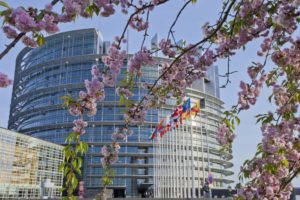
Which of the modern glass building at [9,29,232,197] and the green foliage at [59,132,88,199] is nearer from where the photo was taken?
the green foliage at [59,132,88,199]

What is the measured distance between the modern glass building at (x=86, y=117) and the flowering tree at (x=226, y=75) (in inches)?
2145

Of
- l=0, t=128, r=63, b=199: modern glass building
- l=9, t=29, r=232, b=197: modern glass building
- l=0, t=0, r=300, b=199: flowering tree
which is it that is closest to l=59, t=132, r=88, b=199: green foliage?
l=0, t=0, r=300, b=199: flowering tree

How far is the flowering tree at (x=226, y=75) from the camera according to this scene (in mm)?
2594

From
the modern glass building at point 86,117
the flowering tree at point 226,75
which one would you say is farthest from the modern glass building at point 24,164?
the flowering tree at point 226,75

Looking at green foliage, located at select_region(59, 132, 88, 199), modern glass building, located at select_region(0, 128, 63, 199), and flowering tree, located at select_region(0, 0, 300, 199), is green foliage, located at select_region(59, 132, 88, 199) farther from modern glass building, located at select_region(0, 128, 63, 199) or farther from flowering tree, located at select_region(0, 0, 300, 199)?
modern glass building, located at select_region(0, 128, 63, 199)

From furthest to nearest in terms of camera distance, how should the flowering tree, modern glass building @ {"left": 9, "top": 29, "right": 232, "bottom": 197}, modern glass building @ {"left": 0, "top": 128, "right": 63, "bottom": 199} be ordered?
modern glass building @ {"left": 9, "top": 29, "right": 232, "bottom": 197} → modern glass building @ {"left": 0, "top": 128, "right": 63, "bottom": 199} → the flowering tree

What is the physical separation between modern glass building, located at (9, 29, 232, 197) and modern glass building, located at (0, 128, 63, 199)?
10742mm

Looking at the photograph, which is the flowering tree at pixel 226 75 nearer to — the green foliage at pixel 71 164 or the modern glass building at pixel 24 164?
the green foliage at pixel 71 164

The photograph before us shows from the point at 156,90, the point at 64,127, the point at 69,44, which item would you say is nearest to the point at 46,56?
the point at 69,44

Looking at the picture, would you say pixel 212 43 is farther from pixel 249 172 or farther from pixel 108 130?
pixel 108 130

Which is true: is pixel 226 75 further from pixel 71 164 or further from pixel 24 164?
pixel 24 164

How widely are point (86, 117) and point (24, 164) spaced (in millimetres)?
25557

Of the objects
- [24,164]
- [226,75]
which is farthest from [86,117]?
[226,75]

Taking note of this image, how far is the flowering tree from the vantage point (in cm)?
259
